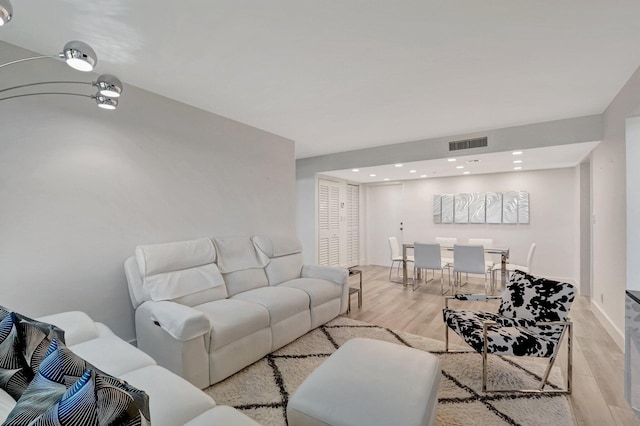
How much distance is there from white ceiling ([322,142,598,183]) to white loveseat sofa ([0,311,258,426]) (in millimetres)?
4038

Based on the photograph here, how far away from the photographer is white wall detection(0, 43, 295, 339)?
195cm

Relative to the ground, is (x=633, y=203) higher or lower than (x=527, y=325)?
higher

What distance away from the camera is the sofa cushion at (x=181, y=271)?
2.30m

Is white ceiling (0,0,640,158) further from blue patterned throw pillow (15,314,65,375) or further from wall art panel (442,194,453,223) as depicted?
wall art panel (442,194,453,223)

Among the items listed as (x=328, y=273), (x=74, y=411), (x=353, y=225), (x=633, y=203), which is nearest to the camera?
(x=74, y=411)

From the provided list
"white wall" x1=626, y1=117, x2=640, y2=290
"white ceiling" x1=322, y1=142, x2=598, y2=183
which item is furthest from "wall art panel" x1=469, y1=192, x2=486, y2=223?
"white wall" x1=626, y1=117, x2=640, y2=290

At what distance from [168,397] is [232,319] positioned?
99 cm

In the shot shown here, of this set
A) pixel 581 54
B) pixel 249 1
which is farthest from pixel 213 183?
pixel 581 54

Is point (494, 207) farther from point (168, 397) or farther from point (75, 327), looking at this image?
point (75, 327)

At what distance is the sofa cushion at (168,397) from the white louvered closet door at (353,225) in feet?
17.8

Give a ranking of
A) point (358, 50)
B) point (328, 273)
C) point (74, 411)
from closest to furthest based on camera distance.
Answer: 1. point (74, 411)
2. point (358, 50)
3. point (328, 273)

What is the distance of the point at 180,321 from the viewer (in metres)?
1.88

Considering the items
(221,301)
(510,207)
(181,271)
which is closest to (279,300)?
(221,301)

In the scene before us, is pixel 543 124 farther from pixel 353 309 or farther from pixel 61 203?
pixel 61 203
